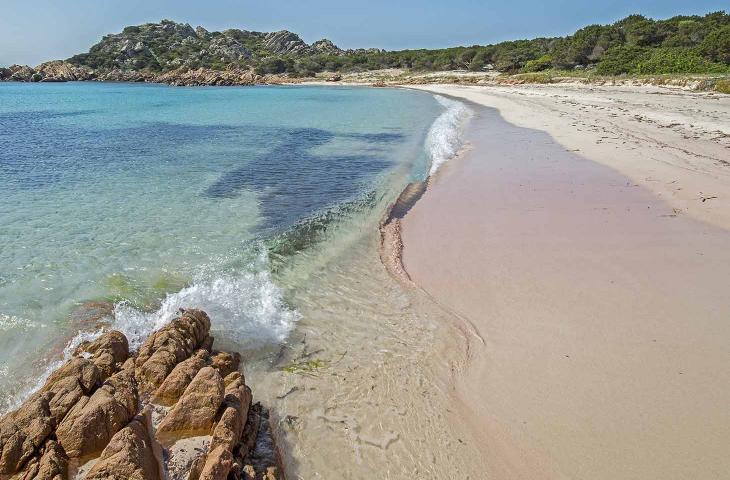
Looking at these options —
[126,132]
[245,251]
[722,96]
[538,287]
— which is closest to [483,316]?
[538,287]

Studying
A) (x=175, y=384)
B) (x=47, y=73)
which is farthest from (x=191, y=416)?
(x=47, y=73)

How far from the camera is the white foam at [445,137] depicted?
58.1 ft

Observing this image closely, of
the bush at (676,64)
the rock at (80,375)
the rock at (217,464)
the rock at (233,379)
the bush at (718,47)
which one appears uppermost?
the bush at (718,47)

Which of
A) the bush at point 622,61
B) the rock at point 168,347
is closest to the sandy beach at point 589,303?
the rock at point 168,347

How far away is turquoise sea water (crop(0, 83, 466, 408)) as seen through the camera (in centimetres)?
668

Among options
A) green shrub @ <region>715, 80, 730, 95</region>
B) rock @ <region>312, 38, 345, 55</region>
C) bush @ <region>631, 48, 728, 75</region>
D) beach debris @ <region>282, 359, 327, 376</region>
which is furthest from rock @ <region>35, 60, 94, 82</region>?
beach debris @ <region>282, 359, 327, 376</region>

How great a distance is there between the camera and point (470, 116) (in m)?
30.3

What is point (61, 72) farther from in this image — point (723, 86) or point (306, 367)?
point (306, 367)

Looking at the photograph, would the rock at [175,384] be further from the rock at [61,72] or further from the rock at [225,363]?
the rock at [61,72]

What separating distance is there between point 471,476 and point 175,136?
25056 mm

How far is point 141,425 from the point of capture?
148 inches

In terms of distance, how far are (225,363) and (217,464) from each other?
185 cm

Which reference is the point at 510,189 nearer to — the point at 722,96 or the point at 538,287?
the point at 538,287

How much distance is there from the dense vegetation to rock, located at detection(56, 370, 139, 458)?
50.9 m
